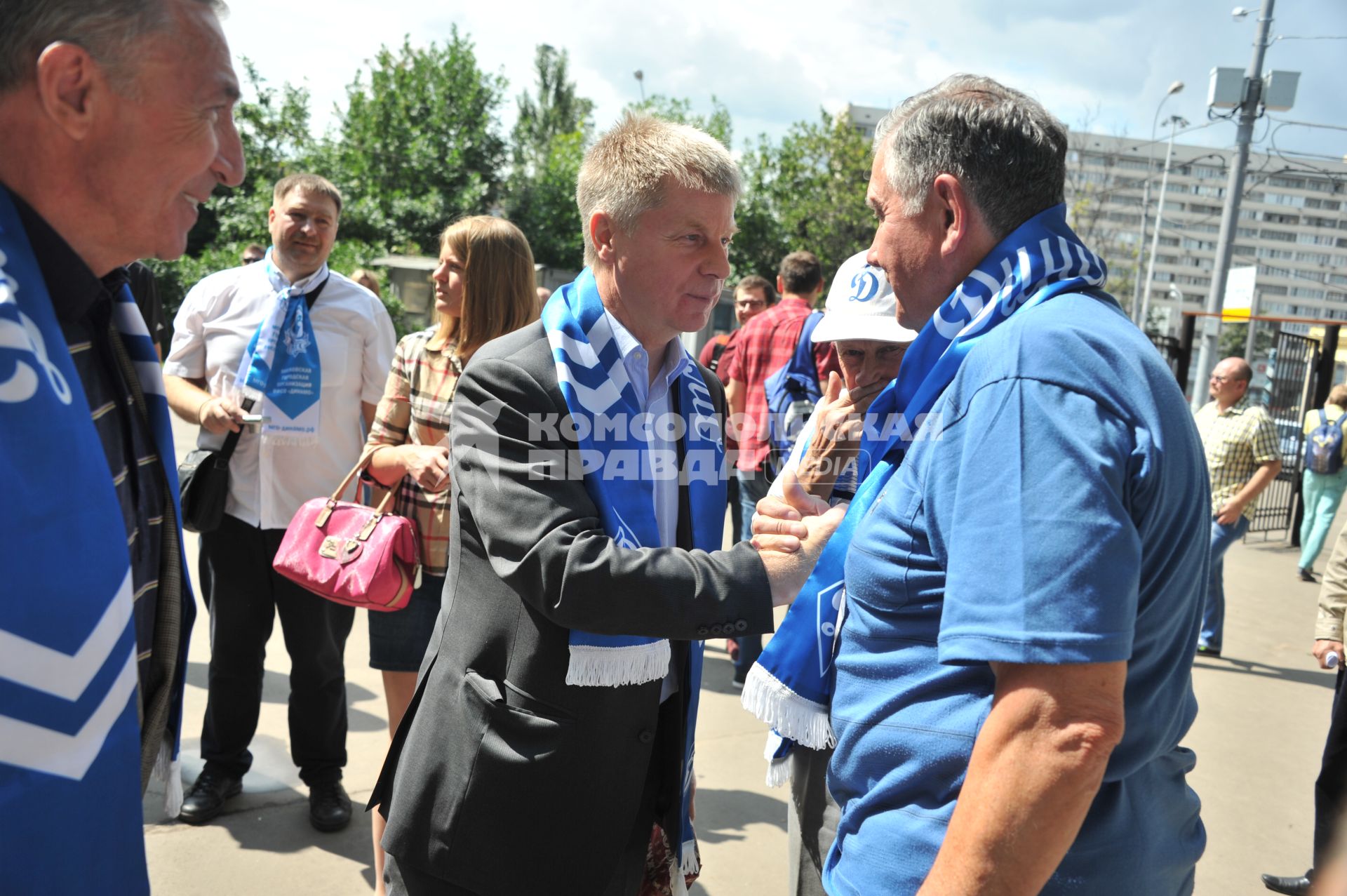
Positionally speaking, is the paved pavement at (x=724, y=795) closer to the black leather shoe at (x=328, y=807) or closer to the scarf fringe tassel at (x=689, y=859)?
the black leather shoe at (x=328, y=807)

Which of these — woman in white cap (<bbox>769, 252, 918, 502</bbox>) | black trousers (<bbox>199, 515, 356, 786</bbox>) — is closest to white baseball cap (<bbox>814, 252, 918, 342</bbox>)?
woman in white cap (<bbox>769, 252, 918, 502</bbox>)

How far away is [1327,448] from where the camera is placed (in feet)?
29.7

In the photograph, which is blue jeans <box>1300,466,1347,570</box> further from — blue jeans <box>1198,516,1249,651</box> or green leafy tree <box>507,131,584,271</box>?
green leafy tree <box>507,131,584,271</box>

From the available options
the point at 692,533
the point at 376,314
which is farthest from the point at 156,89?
the point at 376,314

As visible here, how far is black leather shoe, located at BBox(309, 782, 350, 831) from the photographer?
3270 millimetres

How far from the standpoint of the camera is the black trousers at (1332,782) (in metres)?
3.24

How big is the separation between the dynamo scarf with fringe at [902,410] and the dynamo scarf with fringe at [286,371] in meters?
2.30

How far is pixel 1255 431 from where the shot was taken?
6.55 meters

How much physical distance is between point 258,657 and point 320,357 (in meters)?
1.14

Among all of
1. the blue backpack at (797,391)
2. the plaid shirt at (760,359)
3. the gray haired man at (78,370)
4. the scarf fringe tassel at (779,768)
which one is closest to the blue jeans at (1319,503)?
the plaid shirt at (760,359)

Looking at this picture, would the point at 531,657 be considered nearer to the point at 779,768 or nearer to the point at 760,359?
the point at 779,768

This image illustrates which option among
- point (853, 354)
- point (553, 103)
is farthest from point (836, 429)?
point (553, 103)

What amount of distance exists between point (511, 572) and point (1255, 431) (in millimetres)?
6703

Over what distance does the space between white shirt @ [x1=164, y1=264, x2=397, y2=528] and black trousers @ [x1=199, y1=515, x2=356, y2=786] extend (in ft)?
0.50
